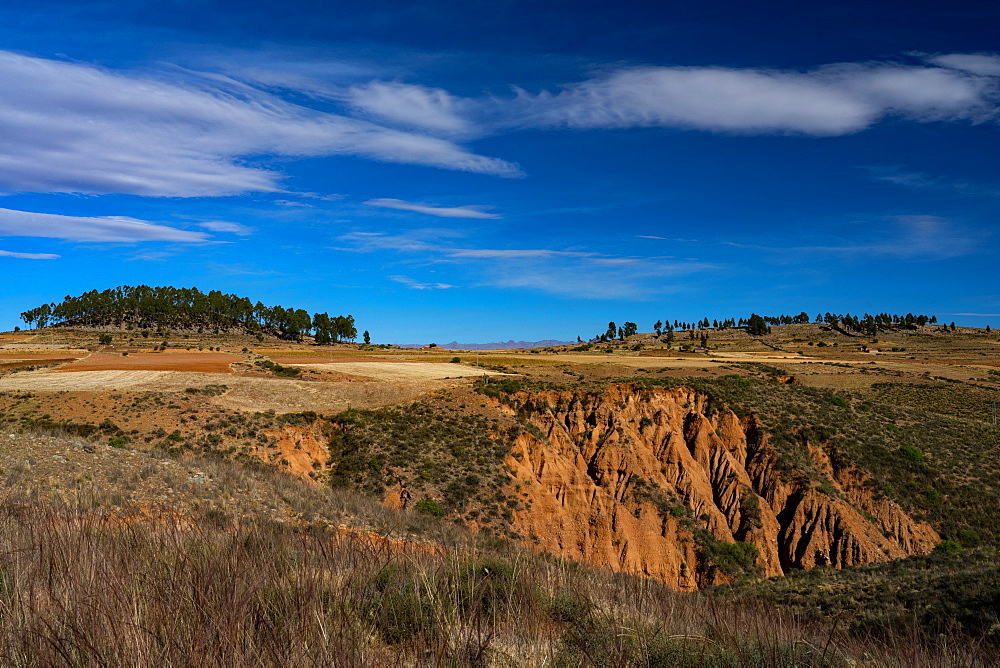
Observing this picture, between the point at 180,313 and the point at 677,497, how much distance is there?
14805cm

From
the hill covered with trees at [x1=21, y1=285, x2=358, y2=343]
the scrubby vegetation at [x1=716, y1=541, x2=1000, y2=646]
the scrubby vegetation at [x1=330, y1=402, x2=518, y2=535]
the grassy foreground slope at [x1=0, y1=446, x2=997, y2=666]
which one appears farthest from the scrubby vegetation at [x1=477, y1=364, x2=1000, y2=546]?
the hill covered with trees at [x1=21, y1=285, x2=358, y2=343]

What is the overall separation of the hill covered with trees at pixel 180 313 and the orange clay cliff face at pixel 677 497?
390ft

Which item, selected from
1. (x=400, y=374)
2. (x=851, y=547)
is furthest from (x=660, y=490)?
(x=400, y=374)

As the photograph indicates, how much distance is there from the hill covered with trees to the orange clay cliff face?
11886 centimetres

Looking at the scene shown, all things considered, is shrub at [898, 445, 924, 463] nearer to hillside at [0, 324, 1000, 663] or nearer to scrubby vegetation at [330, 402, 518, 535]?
hillside at [0, 324, 1000, 663]

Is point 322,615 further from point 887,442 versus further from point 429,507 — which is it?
point 887,442

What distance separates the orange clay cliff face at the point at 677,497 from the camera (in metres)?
29.8

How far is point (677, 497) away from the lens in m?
33.8

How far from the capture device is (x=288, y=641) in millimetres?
3217

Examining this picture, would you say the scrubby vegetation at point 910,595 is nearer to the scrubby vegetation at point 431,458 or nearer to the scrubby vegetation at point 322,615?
the scrubby vegetation at point 322,615

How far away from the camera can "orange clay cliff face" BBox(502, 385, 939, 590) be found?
29.8m

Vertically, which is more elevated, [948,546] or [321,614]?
[321,614]

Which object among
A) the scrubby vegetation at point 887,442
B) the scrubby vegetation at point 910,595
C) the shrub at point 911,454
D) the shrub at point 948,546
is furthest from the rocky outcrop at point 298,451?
the shrub at point 911,454

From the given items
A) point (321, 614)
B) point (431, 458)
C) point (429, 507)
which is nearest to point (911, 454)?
point (431, 458)
